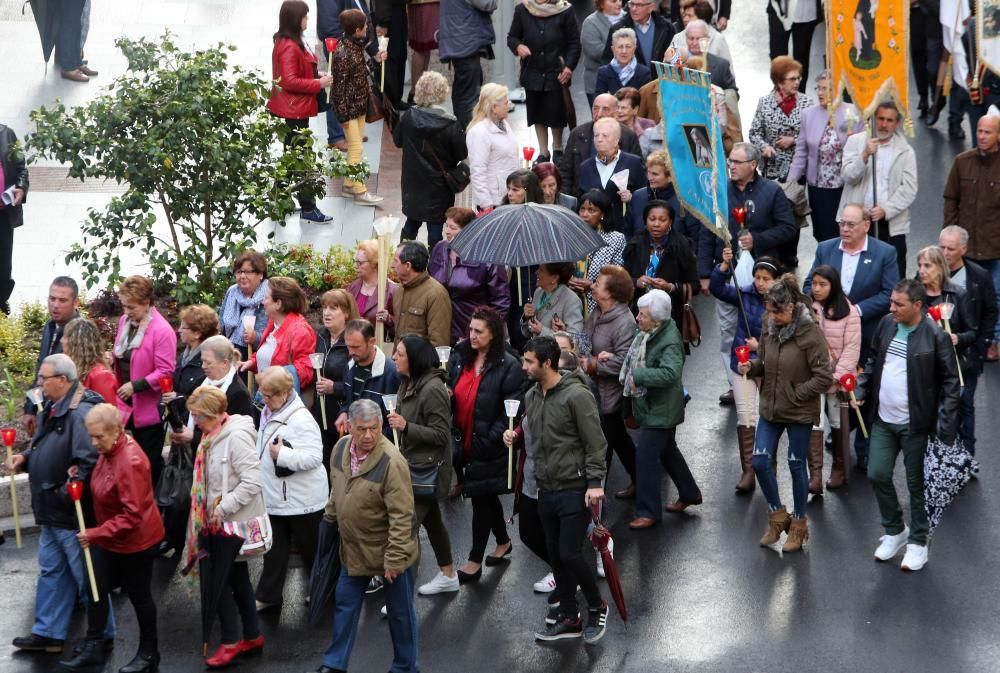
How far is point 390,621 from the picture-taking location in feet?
30.0

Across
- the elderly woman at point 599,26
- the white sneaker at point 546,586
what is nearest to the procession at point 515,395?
the white sneaker at point 546,586

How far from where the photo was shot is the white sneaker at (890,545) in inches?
412

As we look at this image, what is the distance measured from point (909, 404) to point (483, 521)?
2813 millimetres

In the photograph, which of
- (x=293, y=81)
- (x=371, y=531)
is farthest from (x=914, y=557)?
(x=293, y=81)

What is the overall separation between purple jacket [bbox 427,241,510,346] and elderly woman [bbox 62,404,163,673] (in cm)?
352

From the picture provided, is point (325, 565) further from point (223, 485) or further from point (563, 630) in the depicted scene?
point (563, 630)

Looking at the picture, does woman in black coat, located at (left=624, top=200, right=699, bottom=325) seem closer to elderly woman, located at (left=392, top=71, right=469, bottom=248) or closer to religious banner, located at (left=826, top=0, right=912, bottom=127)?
religious banner, located at (left=826, top=0, right=912, bottom=127)

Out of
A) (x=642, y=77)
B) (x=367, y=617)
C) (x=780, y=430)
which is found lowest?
(x=367, y=617)

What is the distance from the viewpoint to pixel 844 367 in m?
11.0

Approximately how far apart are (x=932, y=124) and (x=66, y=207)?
9967mm

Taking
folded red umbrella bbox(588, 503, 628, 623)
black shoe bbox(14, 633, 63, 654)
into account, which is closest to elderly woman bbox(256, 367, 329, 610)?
black shoe bbox(14, 633, 63, 654)

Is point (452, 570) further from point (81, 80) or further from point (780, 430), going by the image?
point (81, 80)

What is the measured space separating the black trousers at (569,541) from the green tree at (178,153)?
4.61 meters

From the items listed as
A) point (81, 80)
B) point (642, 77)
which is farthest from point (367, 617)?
point (81, 80)
